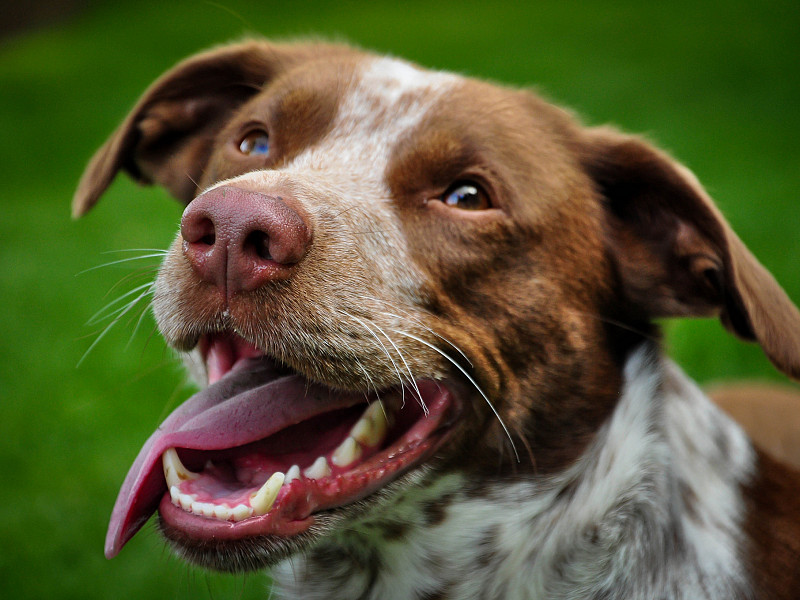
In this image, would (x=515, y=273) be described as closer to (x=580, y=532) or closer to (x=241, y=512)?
(x=580, y=532)

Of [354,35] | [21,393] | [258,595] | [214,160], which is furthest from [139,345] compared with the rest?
[354,35]

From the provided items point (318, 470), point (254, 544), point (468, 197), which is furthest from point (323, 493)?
point (468, 197)

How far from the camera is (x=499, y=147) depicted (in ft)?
8.69

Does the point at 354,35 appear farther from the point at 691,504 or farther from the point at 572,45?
the point at 691,504

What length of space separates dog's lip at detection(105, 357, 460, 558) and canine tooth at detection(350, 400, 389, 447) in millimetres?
55

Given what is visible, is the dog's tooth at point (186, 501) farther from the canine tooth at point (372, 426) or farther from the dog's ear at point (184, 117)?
the dog's ear at point (184, 117)

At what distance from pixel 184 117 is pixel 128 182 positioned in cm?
770

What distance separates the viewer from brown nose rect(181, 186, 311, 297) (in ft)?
6.85

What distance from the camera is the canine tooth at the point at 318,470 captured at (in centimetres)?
229

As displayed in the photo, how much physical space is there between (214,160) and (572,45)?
50.8 ft

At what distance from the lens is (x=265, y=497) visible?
7.20 feet

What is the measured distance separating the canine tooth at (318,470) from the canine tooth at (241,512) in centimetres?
18

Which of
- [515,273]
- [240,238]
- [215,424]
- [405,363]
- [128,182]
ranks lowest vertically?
[128,182]

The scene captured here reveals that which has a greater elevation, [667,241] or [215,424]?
[667,241]
